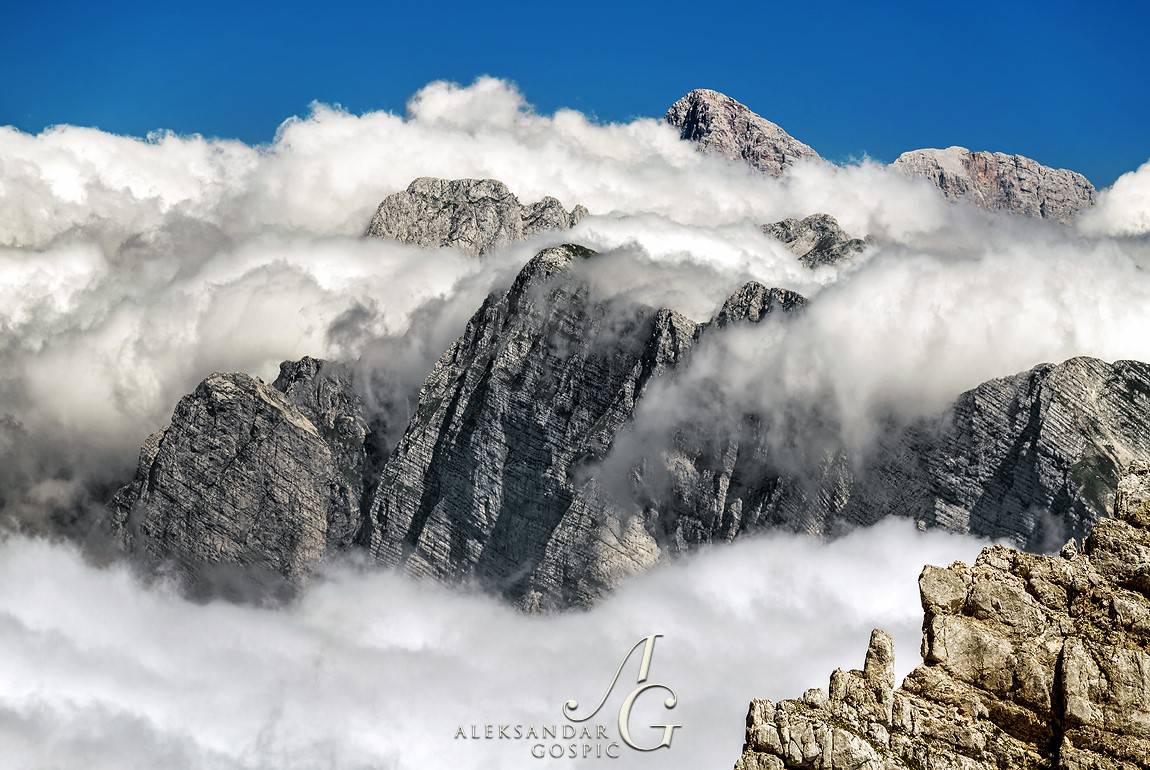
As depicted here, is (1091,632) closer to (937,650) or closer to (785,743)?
(937,650)

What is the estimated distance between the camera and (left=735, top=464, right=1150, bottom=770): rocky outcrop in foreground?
66.7 m

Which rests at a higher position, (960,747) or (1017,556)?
(1017,556)

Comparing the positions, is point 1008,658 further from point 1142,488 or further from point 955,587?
point 1142,488

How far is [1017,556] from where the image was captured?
73.2 m

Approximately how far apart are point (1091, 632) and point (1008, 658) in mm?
3669

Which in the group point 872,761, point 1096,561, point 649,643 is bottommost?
point 872,761

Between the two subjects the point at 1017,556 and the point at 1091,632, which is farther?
the point at 1017,556

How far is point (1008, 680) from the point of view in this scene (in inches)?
2734

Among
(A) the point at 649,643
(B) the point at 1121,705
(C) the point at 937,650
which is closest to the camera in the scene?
(B) the point at 1121,705

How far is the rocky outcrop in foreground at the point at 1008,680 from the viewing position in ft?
219

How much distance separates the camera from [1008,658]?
6956cm

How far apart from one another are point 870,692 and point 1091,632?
10.1 m

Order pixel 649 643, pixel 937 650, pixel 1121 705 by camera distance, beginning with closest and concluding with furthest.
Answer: pixel 1121 705, pixel 937 650, pixel 649 643

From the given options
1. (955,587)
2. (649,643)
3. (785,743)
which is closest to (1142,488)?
(955,587)
